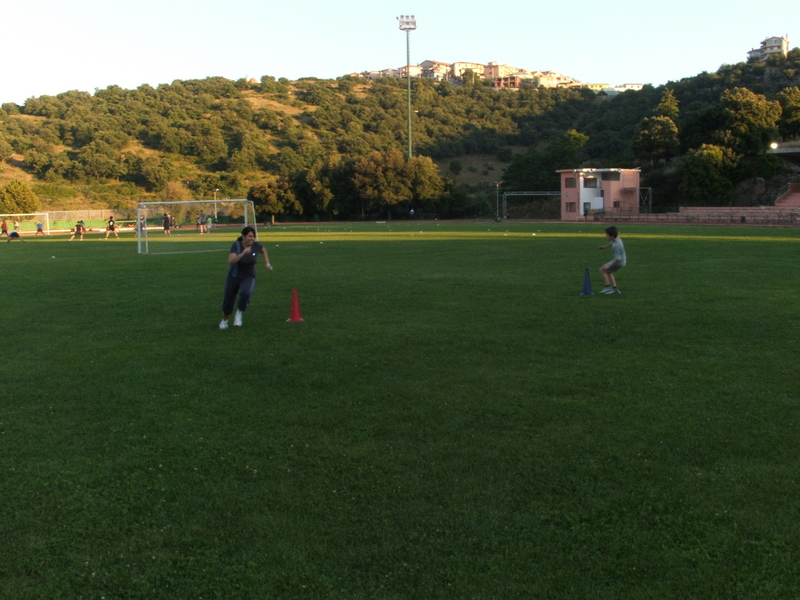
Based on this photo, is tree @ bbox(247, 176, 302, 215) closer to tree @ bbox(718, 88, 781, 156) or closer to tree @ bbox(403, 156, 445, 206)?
tree @ bbox(403, 156, 445, 206)

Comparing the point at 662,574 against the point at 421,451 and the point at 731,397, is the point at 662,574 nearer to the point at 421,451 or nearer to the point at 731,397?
the point at 421,451

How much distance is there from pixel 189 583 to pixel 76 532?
105 centimetres

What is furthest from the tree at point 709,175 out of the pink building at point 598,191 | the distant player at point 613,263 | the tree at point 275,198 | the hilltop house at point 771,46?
the hilltop house at point 771,46

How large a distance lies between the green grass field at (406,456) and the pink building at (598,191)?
212ft

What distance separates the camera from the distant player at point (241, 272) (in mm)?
11305

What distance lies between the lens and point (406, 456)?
5.64 m

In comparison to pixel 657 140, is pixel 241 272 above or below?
below

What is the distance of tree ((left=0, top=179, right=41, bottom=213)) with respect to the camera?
248 ft

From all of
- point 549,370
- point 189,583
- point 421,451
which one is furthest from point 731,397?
point 189,583

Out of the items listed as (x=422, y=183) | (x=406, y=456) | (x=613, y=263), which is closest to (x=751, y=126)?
(x=422, y=183)

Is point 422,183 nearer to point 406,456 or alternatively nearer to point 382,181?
point 382,181

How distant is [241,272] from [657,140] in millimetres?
75968

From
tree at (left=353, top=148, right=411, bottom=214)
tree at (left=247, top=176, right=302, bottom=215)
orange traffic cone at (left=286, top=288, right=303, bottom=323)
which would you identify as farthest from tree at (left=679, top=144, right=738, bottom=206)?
orange traffic cone at (left=286, top=288, right=303, bottom=323)

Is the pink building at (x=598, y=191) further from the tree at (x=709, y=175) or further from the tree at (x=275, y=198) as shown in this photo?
the tree at (x=275, y=198)
